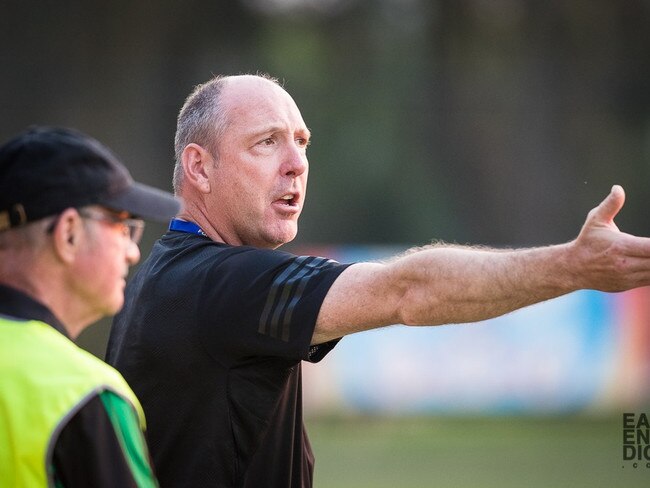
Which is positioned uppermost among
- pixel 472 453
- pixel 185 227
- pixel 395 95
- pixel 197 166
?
pixel 197 166

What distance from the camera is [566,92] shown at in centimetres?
2080

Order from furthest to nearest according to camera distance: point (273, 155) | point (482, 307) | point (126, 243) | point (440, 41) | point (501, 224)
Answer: point (440, 41) → point (501, 224) → point (273, 155) → point (482, 307) → point (126, 243)

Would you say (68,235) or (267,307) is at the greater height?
(68,235)

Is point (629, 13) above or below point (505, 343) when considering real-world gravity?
above

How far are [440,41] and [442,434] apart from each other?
11156 mm

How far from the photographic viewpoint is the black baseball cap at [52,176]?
99.8 inches

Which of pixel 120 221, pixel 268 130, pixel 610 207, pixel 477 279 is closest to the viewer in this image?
pixel 120 221

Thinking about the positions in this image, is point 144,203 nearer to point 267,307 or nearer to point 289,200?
point 267,307

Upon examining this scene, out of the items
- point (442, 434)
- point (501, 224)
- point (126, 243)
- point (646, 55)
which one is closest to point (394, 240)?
point (501, 224)

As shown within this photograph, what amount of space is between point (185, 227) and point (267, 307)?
0.71m

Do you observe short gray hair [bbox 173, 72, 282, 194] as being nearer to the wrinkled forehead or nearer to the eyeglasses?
the wrinkled forehead

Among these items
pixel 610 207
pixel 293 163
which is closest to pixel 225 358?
pixel 293 163

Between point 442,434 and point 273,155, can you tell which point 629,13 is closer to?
point 442,434

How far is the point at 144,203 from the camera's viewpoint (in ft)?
8.93
